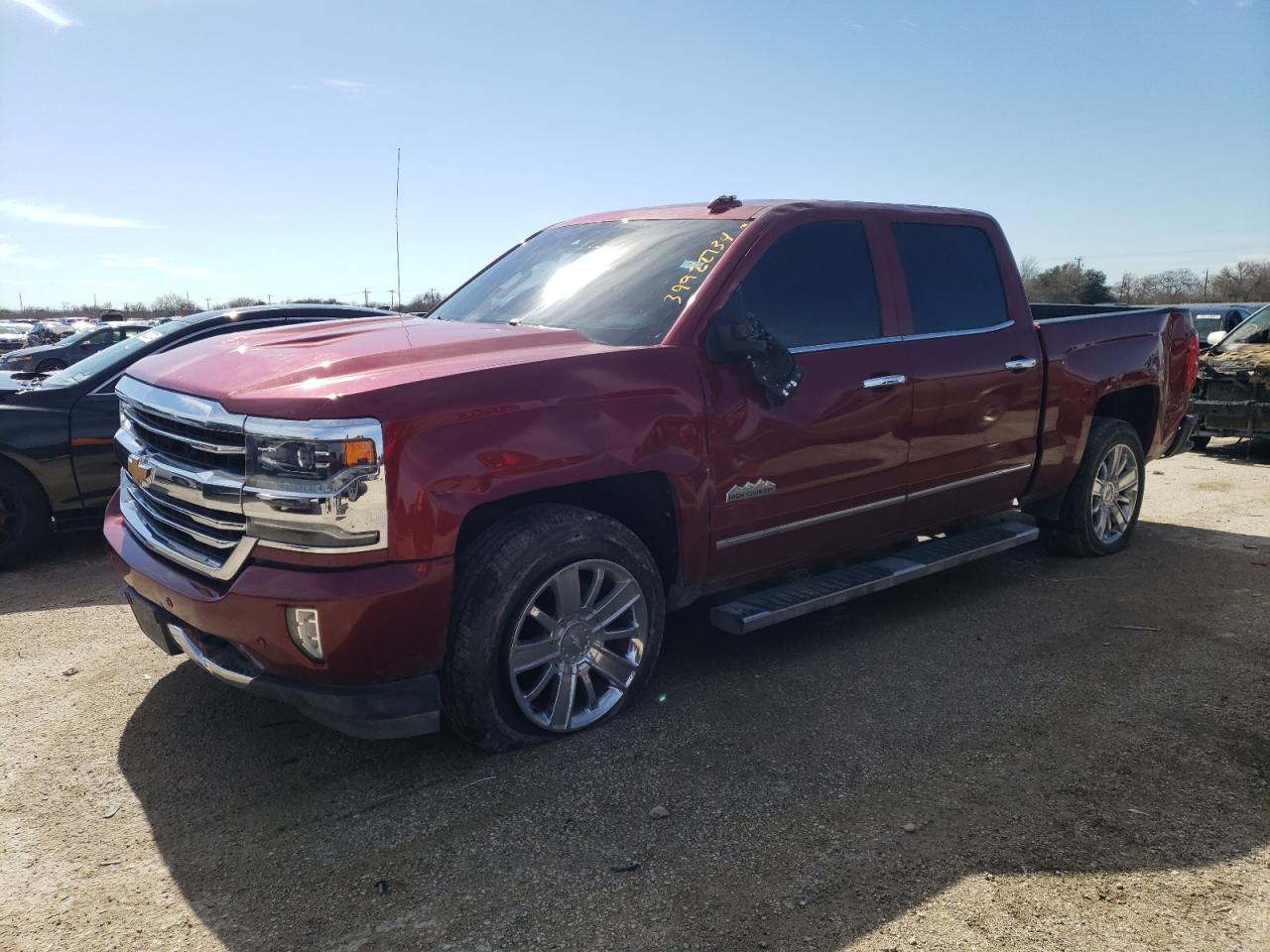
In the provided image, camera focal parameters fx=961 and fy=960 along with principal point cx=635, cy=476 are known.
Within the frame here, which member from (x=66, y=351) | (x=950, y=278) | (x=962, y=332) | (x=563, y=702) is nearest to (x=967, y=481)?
(x=962, y=332)

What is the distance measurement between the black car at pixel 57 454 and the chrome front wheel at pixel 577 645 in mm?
3084

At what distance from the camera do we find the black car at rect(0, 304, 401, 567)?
6.09 meters

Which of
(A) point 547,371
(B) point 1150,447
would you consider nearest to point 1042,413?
(B) point 1150,447

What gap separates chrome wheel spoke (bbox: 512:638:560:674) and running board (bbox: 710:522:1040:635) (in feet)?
2.70

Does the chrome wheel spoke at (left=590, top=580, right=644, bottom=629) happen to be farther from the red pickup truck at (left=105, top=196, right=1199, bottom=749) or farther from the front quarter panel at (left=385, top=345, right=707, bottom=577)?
the front quarter panel at (left=385, top=345, right=707, bottom=577)

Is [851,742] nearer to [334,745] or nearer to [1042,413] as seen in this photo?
[334,745]

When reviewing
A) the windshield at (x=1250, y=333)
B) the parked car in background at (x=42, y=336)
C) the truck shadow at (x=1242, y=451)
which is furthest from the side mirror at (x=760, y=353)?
the parked car in background at (x=42, y=336)

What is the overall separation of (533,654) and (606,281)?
1714mm

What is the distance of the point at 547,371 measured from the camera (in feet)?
10.9

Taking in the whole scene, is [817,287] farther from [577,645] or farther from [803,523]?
[577,645]

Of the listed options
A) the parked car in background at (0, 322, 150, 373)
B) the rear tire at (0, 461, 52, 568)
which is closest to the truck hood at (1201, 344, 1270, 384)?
the rear tire at (0, 461, 52, 568)

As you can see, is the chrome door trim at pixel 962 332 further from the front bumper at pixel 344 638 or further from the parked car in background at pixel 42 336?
the parked car in background at pixel 42 336

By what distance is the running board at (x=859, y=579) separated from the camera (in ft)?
13.1

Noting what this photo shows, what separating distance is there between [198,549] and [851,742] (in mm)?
2440
